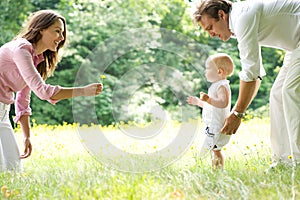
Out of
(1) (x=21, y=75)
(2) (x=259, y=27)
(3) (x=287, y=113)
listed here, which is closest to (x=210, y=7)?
(2) (x=259, y=27)

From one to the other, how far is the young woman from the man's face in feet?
3.53

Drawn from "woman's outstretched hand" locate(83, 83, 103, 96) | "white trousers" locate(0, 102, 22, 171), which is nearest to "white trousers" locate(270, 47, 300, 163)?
"woman's outstretched hand" locate(83, 83, 103, 96)

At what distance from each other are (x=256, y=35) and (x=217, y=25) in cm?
31

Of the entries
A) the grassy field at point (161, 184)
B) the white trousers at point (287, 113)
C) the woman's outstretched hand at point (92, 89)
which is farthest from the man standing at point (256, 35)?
the woman's outstretched hand at point (92, 89)

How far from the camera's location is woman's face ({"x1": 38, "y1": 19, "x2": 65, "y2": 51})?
3627mm

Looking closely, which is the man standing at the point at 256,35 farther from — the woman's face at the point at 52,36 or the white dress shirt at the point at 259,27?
the woman's face at the point at 52,36

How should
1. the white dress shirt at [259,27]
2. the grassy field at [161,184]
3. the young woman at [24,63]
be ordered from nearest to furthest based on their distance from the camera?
the grassy field at [161,184] → the white dress shirt at [259,27] → the young woman at [24,63]

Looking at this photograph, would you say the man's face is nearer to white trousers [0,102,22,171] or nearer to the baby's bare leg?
the baby's bare leg

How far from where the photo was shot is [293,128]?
3289mm

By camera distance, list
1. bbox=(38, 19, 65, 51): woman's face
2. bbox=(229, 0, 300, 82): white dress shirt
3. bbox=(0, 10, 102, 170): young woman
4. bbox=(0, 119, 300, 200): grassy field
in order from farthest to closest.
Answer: bbox=(38, 19, 65, 51): woman's face
bbox=(0, 10, 102, 170): young woman
bbox=(229, 0, 300, 82): white dress shirt
bbox=(0, 119, 300, 200): grassy field

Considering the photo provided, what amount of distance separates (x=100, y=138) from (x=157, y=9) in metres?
7.77

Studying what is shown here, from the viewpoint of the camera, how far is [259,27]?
3240 millimetres

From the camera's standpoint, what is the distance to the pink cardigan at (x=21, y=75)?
330 centimetres

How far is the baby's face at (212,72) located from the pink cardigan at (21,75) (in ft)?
3.84
